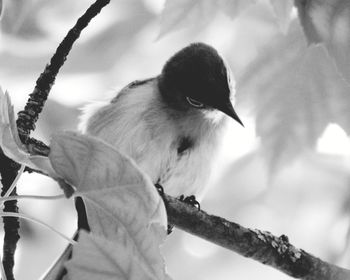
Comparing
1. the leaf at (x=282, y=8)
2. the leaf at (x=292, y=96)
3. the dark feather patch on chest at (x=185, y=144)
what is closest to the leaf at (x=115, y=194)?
the leaf at (x=282, y=8)

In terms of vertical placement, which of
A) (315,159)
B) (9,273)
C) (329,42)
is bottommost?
(9,273)

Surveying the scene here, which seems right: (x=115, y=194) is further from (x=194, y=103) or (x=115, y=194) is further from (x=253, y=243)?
(x=194, y=103)

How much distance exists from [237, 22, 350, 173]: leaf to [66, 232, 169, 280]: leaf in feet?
2.76

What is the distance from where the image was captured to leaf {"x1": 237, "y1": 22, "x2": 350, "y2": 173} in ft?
4.62

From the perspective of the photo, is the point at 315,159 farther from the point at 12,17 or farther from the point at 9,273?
the point at 9,273

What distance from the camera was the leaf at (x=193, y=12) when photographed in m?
1.05

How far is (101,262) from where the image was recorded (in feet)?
2.06

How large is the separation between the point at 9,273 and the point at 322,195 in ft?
4.34

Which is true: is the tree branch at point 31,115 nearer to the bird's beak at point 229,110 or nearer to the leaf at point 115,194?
the leaf at point 115,194

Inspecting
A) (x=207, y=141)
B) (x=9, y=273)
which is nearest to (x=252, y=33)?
(x=207, y=141)

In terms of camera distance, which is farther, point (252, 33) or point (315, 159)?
point (315, 159)

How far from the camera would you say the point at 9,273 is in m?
0.96

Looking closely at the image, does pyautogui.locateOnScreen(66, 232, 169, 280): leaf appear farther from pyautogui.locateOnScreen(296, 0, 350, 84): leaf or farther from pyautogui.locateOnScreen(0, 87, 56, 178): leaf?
pyautogui.locateOnScreen(296, 0, 350, 84): leaf

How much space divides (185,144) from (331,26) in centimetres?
114
